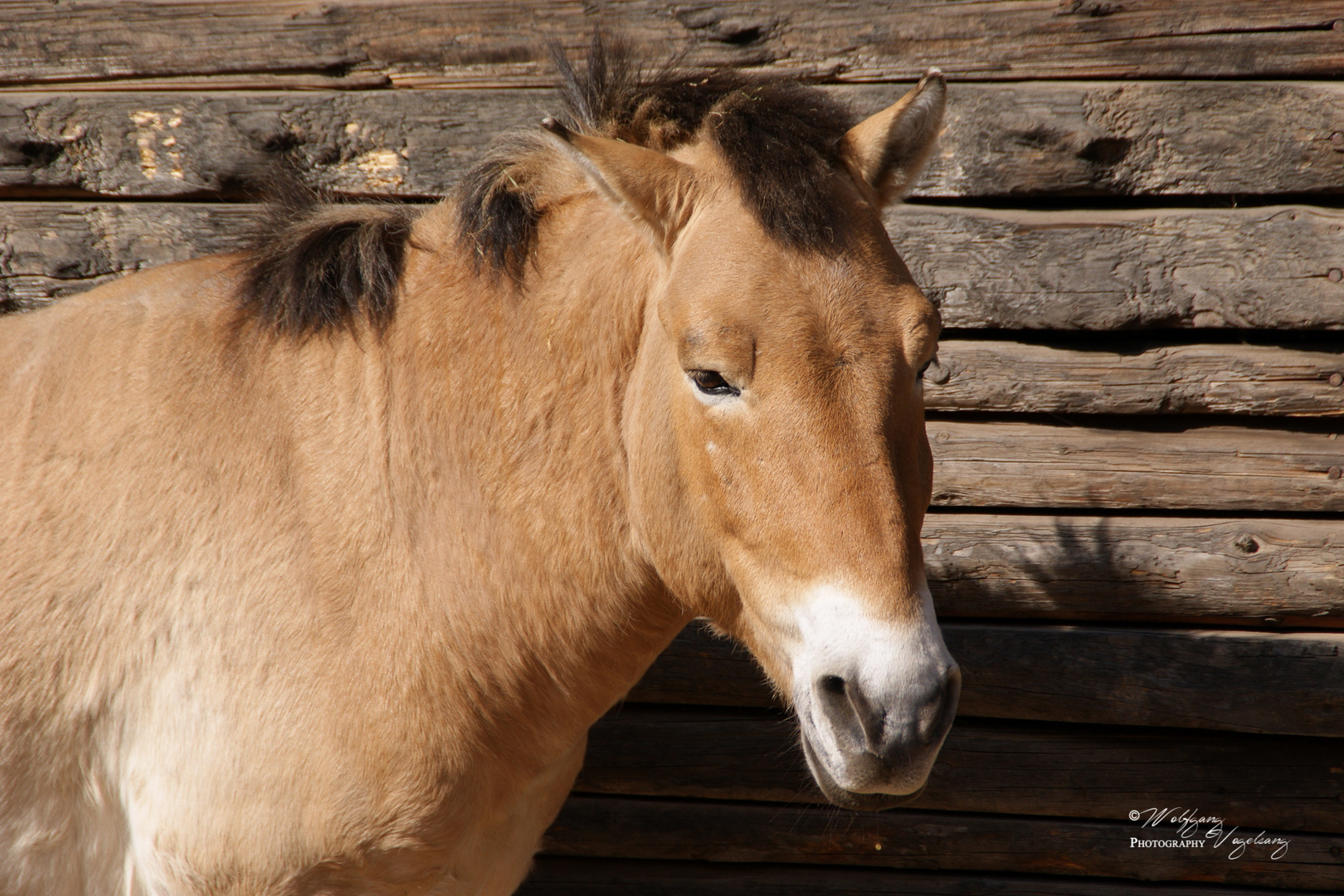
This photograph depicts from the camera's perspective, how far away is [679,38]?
9.01 feet

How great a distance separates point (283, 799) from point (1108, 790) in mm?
2518

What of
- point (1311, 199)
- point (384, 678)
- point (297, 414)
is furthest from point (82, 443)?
point (1311, 199)

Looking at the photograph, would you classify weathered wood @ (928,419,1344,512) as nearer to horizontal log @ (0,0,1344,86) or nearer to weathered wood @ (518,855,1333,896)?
horizontal log @ (0,0,1344,86)

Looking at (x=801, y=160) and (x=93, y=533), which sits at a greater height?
(x=801, y=160)

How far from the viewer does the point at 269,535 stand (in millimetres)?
1777

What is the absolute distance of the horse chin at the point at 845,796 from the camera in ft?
4.88

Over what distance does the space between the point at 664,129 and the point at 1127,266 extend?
160 centimetres

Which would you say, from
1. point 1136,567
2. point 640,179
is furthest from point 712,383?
point 1136,567

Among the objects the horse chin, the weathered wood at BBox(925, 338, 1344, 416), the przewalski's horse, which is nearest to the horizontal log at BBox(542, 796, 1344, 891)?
the przewalski's horse

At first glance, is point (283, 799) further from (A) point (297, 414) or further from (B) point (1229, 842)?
(B) point (1229, 842)

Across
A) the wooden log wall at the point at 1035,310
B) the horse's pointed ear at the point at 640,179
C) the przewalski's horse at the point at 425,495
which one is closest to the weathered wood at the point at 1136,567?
the wooden log wall at the point at 1035,310
